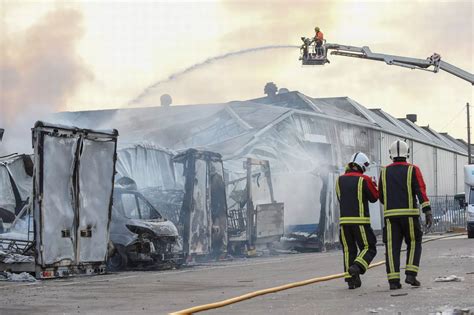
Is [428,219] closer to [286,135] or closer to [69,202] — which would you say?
[69,202]

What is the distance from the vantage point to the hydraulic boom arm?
30.2 m

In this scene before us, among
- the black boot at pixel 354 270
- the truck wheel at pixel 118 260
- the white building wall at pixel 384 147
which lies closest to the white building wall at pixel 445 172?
the white building wall at pixel 384 147

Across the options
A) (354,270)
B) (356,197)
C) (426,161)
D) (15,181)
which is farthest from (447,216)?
(354,270)

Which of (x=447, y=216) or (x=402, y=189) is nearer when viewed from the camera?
(x=402, y=189)

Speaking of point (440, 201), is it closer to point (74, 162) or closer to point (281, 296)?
point (74, 162)

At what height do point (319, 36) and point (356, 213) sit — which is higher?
point (319, 36)

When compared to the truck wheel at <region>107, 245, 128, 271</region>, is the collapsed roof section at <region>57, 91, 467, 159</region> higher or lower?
higher

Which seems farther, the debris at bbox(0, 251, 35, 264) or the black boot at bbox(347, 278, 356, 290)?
the debris at bbox(0, 251, 35, 264)

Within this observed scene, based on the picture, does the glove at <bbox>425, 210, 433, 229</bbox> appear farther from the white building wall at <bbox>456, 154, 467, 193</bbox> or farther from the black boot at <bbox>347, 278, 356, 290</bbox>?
the white building wall at <bbox>456, 154, 467, 193</bbox>

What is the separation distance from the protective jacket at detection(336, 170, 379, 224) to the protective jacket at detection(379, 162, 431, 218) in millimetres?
351

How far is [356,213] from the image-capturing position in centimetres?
1121

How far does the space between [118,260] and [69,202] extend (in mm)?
2420

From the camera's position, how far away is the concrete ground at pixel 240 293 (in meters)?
8.93

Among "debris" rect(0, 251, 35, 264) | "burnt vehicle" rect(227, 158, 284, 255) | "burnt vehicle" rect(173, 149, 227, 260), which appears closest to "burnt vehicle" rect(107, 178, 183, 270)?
"burnt vehicle" rect(173, 149, 227, 260)
